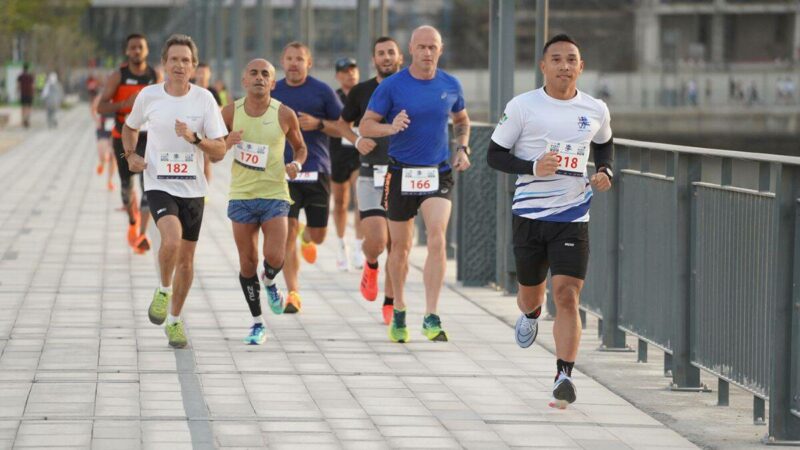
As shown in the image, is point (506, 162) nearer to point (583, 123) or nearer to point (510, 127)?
point (510, 127)

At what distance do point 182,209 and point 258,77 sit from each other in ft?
2.91

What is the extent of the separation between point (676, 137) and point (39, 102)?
26135 millimetres

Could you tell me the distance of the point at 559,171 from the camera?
8.37m

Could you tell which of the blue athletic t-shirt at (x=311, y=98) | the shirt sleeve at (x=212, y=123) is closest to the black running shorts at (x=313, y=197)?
the blue athletic t-shirt at (x=311, y=98)

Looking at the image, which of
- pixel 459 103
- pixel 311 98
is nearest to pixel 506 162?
pixel 459 103

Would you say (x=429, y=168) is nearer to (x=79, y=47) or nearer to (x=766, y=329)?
(x=766, y=329)

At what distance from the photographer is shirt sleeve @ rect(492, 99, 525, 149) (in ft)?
27.5

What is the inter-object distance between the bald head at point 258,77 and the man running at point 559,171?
7.24 feet

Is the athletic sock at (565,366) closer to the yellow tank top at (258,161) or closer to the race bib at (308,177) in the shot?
the yellow tank top at (258,161)

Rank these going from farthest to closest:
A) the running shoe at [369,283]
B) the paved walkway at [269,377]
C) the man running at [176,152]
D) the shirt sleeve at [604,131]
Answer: the running shoe at [369,283]
the man running at [176,152]
the shirt sleeve at [604,131]
the paved walkway at [269,377]

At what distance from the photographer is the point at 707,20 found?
88.6 m

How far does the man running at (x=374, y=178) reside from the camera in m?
11.4

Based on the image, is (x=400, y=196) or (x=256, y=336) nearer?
(x=256, y=336)

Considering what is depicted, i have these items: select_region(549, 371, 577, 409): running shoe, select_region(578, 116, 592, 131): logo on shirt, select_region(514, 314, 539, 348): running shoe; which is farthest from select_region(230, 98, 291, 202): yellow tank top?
select_region(549, 371, 577, 409): running shoe
